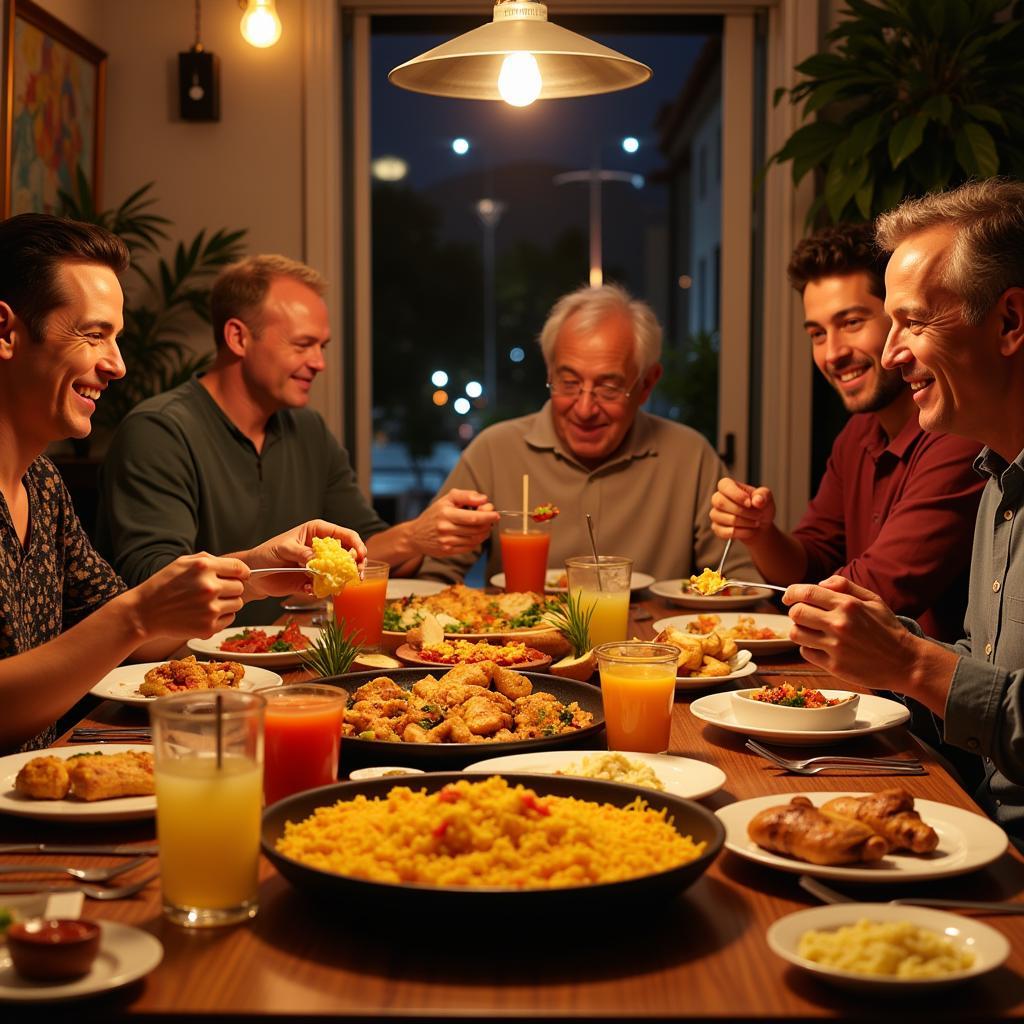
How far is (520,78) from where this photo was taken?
99.1 inches

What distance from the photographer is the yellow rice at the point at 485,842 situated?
1.17 meters

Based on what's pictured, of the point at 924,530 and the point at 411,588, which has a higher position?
the point at 924,530

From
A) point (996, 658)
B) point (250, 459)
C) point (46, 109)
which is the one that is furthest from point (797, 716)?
point (46, 109)

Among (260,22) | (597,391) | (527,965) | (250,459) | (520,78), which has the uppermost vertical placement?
(260,22)

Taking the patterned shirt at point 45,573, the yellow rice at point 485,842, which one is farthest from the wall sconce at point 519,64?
the yellow rice at point 485,842

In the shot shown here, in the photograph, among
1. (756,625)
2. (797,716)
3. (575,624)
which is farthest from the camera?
(756,625)

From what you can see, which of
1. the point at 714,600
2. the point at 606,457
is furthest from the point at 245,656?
the point at 606,457

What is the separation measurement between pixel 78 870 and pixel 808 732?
996 mm

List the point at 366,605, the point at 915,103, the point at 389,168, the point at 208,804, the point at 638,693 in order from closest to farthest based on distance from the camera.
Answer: the point at 208,804, the point at 638,693, the point at 366,605, the point at 915,103, the point at 389,168

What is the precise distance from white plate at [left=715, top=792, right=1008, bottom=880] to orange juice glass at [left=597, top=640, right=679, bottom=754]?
0.82ft

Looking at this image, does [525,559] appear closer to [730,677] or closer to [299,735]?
[730,677]

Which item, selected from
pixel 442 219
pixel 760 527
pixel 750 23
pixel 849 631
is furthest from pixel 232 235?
pixel 849 631

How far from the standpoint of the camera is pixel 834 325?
328cm

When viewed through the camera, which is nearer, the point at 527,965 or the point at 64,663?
the point at 527,965
